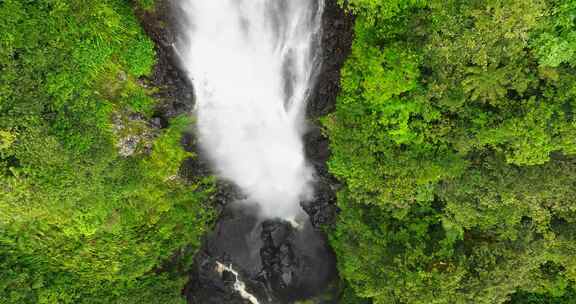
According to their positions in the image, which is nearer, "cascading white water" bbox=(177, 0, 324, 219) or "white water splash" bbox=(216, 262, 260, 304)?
"cascading white water" bbox=(177, 0, 324, 219)

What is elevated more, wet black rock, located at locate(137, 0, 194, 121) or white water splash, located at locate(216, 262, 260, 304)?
wet black rock, located at locate(137, 0, 194, 121)

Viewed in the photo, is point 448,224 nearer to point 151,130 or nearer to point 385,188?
point 385,188

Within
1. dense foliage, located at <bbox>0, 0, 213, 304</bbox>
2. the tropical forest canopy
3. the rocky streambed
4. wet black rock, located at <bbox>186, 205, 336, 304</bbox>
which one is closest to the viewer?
the tropical forest canopy

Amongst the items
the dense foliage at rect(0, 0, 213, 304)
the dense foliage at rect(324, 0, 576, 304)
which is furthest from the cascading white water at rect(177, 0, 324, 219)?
the dense foliage at rect(324, 0, 576, 304)

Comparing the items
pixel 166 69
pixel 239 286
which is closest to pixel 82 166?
pixel 166 69

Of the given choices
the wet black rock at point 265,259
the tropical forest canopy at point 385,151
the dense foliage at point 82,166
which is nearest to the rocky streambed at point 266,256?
the wet black rock at point 265,259

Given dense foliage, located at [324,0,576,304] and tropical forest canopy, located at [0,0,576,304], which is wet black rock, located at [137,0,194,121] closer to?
tropical forest canopy, located at [0,0,576,304]

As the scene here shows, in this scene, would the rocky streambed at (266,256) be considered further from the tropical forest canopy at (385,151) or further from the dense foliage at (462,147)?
the dense foliage at (462,147)
